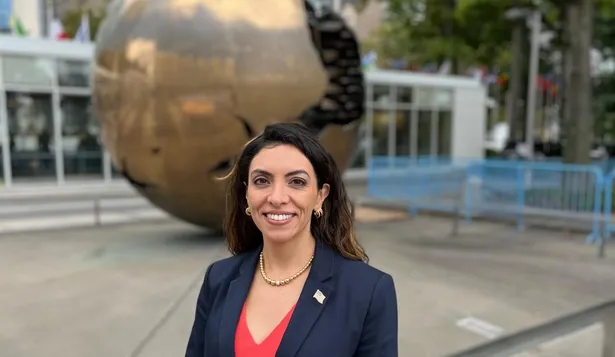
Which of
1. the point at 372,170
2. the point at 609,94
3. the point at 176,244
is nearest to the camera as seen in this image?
the point at 176,244

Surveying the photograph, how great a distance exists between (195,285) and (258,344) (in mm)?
4505

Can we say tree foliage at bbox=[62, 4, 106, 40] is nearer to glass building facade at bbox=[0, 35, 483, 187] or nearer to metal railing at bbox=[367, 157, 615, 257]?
glass building facade at bbox=[0, 35, 483, 187]

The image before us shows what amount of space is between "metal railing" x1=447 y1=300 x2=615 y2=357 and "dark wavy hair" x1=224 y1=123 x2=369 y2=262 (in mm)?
1017

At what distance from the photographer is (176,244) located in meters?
8.10

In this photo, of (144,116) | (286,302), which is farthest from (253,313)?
(144,116)

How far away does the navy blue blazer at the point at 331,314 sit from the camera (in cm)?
165

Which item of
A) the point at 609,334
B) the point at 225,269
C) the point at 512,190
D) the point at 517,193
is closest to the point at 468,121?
the point at 512,190

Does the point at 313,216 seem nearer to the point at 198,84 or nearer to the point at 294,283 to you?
the point at 294,283

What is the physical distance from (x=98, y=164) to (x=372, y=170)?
7887 millimetres

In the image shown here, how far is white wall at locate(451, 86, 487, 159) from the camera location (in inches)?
877

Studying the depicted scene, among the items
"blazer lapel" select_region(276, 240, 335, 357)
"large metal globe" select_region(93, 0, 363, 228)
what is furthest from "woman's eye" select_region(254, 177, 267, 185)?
"large metal globe" select_region(93, 0, 363, 228)

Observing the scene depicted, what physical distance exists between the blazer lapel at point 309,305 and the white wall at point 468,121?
21.1 metres

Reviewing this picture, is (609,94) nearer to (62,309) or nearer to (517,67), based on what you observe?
(517,67)

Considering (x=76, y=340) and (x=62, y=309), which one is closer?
(x=76, y=340)
